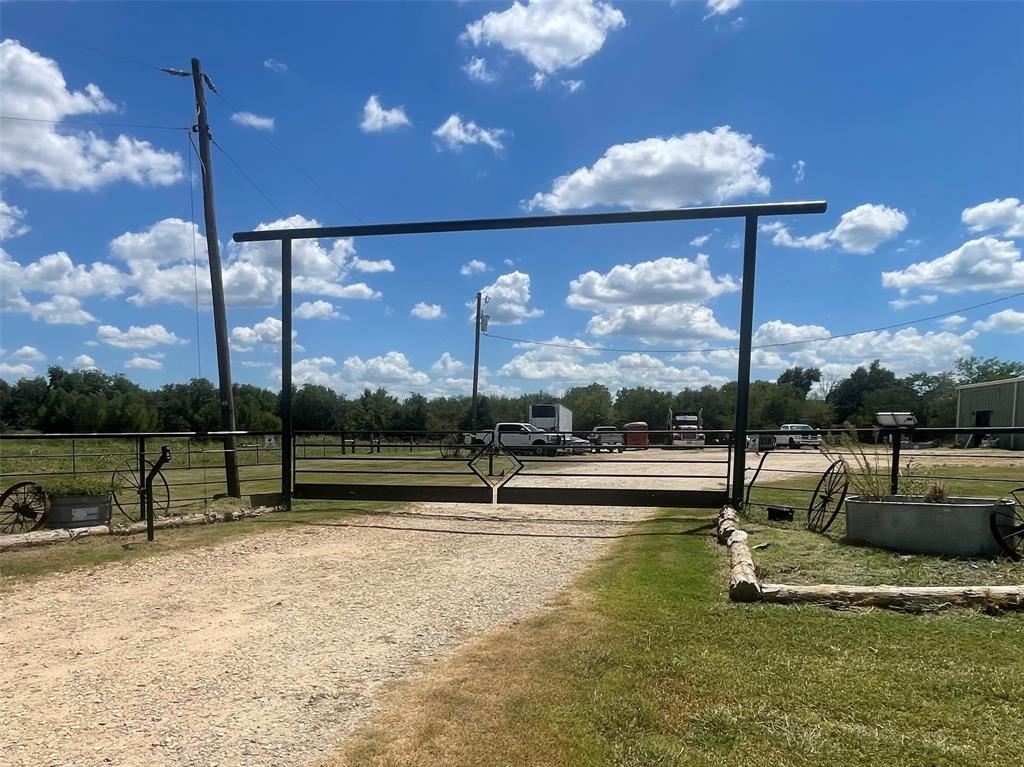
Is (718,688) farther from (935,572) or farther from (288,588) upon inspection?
(288,588)

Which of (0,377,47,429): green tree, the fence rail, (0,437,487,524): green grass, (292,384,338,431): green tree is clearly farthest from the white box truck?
(0,377,47,429): green tree

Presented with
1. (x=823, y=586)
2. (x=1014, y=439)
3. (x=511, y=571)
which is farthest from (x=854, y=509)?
(x=1014, y=439)

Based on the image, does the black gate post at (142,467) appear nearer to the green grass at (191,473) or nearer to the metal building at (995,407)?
the green grass at (191,473)

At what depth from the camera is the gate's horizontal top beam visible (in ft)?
30.2

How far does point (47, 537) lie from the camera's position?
24.3 feet

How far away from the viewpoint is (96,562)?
6.55 meters

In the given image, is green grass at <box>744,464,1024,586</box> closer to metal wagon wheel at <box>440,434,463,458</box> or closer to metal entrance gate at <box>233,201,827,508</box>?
metal entrance gate at <box>233,201,827,508</box>

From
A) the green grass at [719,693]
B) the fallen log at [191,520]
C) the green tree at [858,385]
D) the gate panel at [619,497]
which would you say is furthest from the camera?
the green tree at [858,385]

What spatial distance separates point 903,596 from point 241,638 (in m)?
4.40

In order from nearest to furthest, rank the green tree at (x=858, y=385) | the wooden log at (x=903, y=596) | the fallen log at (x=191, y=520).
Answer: the wooden log at (x=903, y=596) < the fallen log at (x=191, y=520) < the green tree at (x=858, y=385)

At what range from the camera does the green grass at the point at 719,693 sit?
8.79 ft

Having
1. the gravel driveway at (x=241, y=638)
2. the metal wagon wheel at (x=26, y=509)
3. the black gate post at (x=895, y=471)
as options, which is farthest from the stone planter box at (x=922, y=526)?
the metal wagon wheel at (x=26, y=509)

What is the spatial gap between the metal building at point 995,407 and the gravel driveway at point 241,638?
31.9 meters

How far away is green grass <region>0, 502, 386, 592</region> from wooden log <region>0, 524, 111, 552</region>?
0.11 meters
